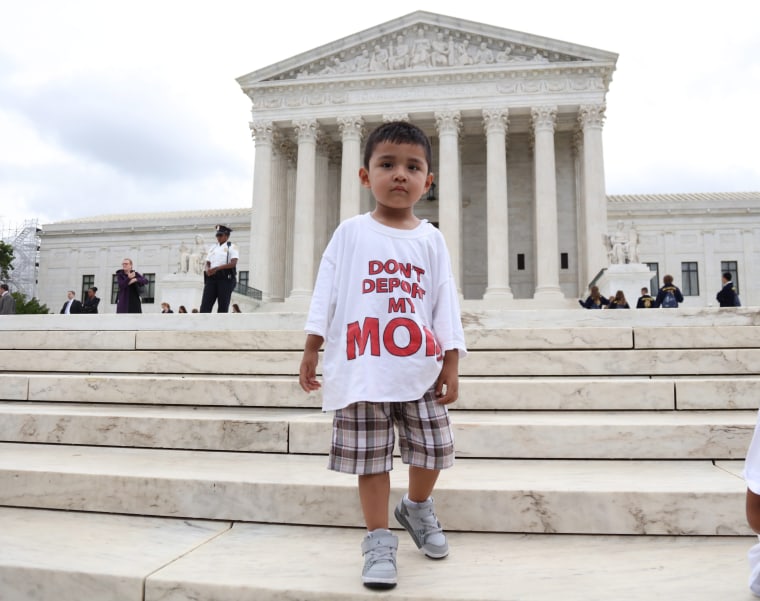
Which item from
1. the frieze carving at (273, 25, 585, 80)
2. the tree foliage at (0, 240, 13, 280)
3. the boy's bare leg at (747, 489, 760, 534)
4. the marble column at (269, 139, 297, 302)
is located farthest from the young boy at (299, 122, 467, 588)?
the tree foliage at (0, 240, 13, 280)

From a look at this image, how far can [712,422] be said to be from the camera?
15.0 feet

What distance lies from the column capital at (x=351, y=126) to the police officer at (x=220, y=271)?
22075mm

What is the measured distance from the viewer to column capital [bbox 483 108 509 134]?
31.1m

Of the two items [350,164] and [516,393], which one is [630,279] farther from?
[516,393]

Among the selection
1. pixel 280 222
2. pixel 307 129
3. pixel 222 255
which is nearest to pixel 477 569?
pixel 222 255

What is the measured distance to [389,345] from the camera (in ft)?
9.57

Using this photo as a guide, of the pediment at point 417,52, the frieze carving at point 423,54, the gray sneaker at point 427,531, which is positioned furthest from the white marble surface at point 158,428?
the frieze carving at point 423,54

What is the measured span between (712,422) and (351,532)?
2873mm

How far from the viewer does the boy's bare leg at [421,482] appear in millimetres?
3033

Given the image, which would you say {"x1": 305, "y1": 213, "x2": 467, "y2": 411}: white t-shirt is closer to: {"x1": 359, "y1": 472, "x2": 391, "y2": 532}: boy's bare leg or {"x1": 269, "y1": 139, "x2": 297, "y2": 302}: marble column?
{"x1": 359, "y1": 472, "x2": 391, "y2": 532}: boy's bare leg

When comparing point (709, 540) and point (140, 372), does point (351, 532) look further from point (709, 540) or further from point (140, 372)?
point (140, 372)

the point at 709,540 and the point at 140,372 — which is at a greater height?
the point at 140,372

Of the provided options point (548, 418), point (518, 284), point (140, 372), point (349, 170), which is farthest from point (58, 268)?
point (548, 418)

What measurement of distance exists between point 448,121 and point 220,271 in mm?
23007
